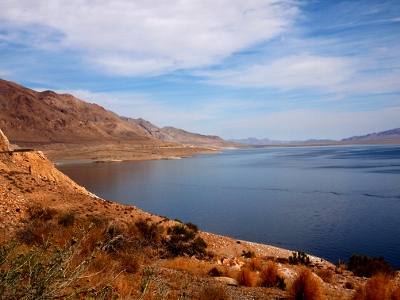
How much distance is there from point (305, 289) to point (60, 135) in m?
124

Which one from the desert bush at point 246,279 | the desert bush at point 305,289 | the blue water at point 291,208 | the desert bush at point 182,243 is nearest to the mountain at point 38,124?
the blue water at point 291,208

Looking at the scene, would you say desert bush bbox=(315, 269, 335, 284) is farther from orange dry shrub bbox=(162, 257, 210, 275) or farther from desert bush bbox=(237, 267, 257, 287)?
orange dry shrub bbox=(162, 257, 210, 275)

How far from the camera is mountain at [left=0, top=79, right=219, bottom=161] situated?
96.9 metres

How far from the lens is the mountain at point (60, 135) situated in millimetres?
96938

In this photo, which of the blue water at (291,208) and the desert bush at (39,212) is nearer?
the desert bush at (39,212)

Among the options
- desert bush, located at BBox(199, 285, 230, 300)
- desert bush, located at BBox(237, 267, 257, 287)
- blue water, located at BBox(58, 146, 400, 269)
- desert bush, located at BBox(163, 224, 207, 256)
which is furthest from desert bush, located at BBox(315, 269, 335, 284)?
blue water, located at BBox(58, 146, 400, 269)

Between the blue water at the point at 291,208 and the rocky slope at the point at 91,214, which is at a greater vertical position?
the rocky slope at the point at 91,214

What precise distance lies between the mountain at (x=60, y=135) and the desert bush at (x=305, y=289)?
3293 inches

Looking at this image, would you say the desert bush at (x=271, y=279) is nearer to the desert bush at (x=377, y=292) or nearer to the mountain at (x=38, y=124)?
the desert bush at (x=377, y=292)

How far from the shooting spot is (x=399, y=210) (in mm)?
23609

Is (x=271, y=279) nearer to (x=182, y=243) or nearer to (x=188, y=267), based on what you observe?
(x=188, y=267)

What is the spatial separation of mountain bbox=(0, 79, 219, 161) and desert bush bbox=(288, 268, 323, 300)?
83652mm

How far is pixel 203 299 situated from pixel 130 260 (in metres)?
2.23

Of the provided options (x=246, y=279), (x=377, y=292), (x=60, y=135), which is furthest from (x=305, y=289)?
(x=60, y=135)
